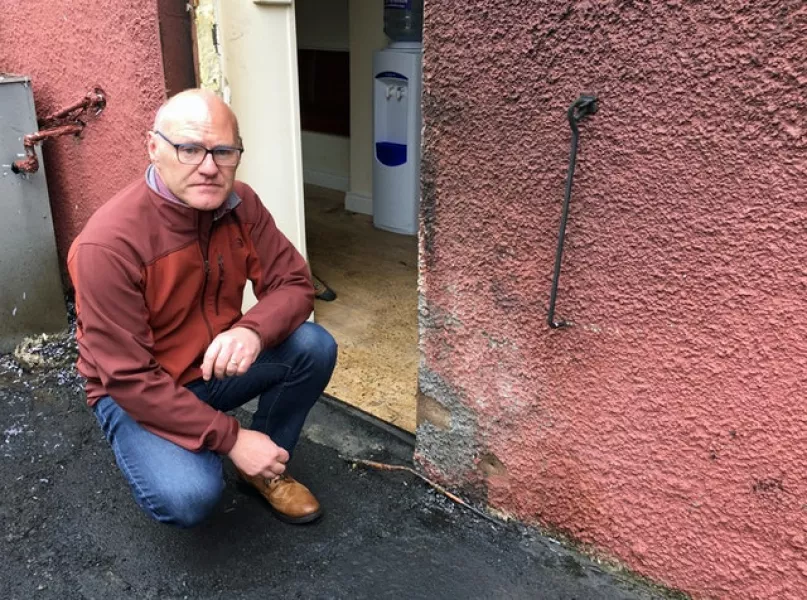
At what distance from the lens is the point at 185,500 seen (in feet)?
6.55

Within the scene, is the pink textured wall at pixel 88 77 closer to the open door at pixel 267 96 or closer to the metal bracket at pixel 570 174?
the open door at pixel 267 96

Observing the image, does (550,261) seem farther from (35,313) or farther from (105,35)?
(35,313)

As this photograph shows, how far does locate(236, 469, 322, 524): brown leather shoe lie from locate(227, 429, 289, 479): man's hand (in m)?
0.35

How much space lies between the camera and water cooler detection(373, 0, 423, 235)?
4781 millimetres

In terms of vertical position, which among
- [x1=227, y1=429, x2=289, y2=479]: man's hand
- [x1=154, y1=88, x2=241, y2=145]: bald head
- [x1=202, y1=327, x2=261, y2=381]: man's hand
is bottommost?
[x1=227, y1=429, x2=289, y2=479]: man's hand

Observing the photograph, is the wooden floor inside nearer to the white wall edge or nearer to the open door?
the white wall edge

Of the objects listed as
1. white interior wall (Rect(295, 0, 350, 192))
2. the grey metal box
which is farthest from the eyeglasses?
white interior wall (Rect(295, 0, 350, 192))

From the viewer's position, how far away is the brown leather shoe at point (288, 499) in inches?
94.3

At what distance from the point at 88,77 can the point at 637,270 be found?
8.99ft

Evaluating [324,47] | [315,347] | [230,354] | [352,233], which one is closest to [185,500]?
[230,354]

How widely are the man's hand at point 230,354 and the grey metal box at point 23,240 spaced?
1.92 meters

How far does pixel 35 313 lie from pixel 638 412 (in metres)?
3.00

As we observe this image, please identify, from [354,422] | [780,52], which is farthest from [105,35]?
[780,52]

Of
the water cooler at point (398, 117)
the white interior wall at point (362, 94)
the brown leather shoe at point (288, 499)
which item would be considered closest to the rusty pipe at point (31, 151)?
the brown leather shoe at point (288, 499)
